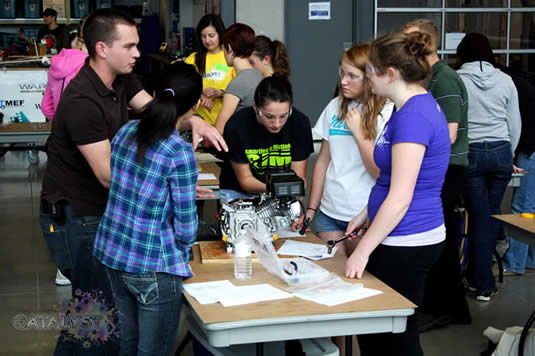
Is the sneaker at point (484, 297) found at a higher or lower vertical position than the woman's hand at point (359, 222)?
lower

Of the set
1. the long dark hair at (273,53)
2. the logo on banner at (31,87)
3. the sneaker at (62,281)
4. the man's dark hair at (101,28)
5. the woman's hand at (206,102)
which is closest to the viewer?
the man's dark hair at (101,28)

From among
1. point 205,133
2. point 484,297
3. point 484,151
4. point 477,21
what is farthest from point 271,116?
point 477,21

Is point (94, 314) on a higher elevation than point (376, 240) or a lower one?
lower

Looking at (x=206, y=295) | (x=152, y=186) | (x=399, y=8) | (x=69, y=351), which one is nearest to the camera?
(x=152, y=186)

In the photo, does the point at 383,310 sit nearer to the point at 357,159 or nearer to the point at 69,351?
the point at 357,159

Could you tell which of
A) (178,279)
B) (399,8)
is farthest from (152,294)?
(399,8)

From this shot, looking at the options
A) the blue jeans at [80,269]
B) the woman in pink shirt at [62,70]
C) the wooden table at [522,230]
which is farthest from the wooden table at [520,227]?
the woman in pink shirt at [62,70]

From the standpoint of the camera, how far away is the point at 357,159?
116 inches

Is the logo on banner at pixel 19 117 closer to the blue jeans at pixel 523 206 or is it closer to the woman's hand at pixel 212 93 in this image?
the woman's hand at pixel 212 93

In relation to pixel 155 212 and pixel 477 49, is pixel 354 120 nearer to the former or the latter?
pixel 155 212

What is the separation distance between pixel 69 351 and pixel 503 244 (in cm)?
336

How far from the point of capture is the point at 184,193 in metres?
2.15

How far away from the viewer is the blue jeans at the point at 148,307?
7.22 ft

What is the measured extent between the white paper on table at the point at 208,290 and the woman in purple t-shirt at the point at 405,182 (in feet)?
1.50
